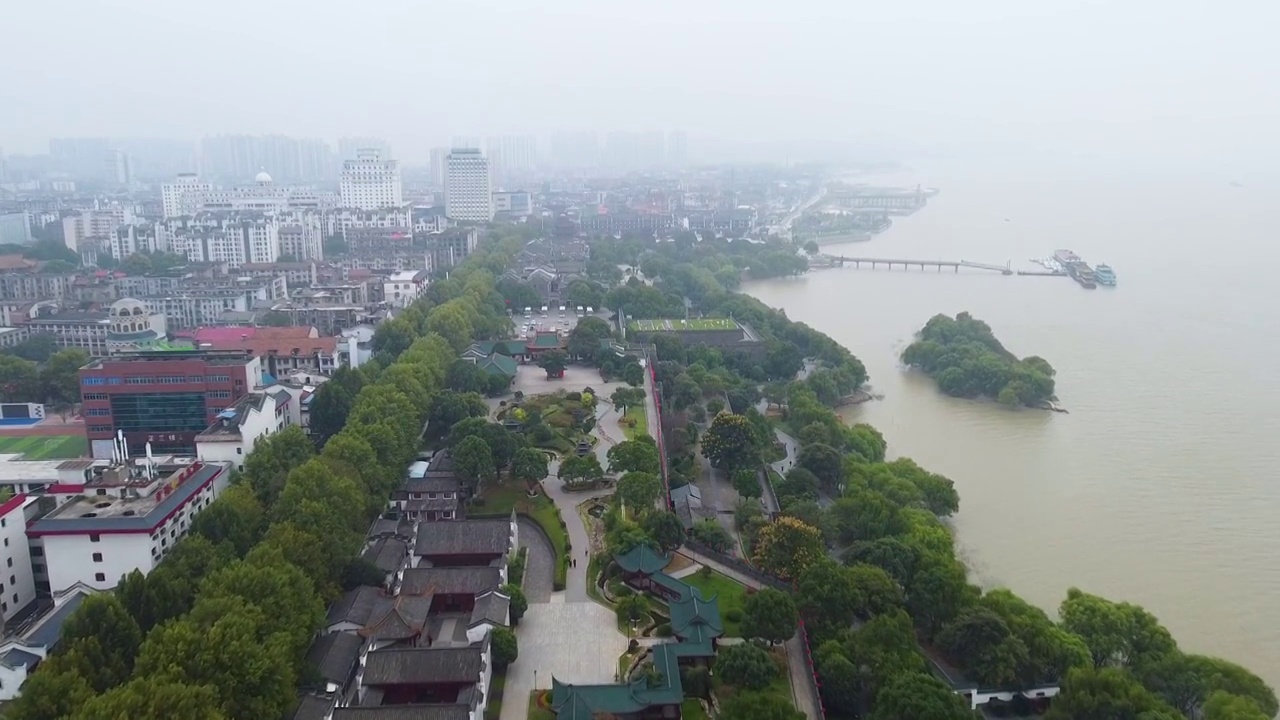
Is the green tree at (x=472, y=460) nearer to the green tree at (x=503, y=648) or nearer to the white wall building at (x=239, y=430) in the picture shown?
the white wall building at (x=239, y=430)

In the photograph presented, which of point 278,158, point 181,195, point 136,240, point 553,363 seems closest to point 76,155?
point 278,158

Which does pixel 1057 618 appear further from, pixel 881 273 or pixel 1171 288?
pixel 881 273

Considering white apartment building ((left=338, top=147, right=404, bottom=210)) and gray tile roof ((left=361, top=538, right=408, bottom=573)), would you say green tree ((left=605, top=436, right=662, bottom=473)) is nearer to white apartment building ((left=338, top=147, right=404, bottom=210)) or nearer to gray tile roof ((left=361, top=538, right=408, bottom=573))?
gray tile roof ((left=361, top=538, right=408, bottom=573))

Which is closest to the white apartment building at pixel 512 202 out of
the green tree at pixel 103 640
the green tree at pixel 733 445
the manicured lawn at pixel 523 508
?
the green tree at pixel 733 445

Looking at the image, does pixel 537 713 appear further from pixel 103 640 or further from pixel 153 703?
pixel 103 640

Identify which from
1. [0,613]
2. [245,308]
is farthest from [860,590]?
[245,308]

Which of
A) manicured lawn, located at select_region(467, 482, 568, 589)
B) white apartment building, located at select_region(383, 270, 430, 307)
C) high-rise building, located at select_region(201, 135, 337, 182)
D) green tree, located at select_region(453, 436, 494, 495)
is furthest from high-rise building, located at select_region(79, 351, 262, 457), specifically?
high-rise building, located at select_region(201, 135, 337, 182)

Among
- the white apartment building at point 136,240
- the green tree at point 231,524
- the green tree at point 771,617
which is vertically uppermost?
the white apartment building at point 136,240
